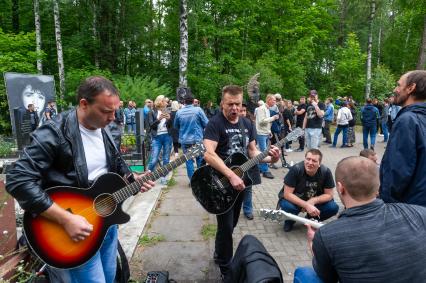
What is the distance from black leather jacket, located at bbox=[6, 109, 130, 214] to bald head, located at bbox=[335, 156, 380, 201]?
1694mm

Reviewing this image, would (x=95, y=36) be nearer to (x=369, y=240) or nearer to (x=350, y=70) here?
(x=350, y=70)

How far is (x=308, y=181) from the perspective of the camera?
4922 mm

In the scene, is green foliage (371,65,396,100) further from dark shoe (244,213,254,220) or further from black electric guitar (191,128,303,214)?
Result: black electric guitar (191,128,303,214)

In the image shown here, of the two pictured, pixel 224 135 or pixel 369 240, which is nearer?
pixel 369 240

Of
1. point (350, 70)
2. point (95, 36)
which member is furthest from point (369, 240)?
point (350, 70)

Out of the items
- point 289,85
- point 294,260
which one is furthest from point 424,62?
point 294,260

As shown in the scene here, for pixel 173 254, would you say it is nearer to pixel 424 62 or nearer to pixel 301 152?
pixel 301 152

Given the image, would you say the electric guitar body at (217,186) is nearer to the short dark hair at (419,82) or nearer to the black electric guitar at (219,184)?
the black electric guitar at (219,184)

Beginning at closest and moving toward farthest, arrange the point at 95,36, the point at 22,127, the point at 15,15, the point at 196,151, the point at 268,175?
the point at 196,151
the point at 268,175
the point at 22,127
the point at 95,36
the point at 15,15

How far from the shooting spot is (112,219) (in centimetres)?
256

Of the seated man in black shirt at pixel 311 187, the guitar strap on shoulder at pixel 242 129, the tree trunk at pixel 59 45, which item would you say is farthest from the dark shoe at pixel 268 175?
the tree trunk at pixel 59 45

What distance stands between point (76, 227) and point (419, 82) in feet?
9.21

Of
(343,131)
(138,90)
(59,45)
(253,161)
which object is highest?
(59,45)

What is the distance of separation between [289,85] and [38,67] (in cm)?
1508
